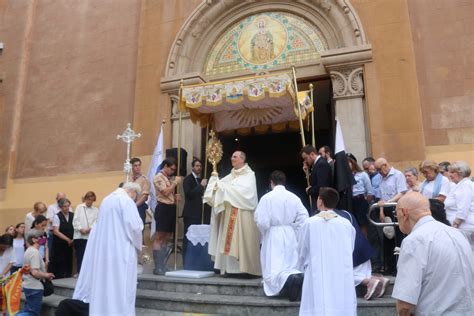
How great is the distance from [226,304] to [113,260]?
5.08 feet

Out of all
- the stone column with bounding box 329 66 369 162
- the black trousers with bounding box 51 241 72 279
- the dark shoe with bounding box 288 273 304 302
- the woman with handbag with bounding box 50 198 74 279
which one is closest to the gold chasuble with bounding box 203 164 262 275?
the dark shoe with bounding box 288 273 304 302

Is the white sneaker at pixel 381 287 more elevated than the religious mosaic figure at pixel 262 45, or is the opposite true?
the religious mosaic figure at pixel 262 45

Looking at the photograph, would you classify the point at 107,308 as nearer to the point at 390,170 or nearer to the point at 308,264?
the point at 308,264

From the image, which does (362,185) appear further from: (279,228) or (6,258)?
(6,258)

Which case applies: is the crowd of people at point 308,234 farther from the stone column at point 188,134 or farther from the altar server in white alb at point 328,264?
the stone column at point 188,134

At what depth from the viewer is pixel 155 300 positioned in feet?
18.8

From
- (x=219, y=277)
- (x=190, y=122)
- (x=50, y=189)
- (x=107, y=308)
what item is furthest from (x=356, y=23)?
(x=50, y=189)

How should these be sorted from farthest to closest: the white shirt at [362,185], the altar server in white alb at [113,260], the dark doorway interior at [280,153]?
the dark doorway interior at [280,153], the white shirt at [362,185], the altar server in white alb at [113,260]

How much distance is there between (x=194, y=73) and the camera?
384 inches

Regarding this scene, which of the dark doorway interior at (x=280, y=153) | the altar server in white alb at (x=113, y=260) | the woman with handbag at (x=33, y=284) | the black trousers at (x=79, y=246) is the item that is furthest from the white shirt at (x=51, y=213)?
the dark doorway interior at (x=280, y=153)

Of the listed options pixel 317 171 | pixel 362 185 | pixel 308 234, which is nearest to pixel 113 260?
pixel 308 234

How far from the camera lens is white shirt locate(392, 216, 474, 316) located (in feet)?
8.27

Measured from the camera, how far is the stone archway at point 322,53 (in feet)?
28.1

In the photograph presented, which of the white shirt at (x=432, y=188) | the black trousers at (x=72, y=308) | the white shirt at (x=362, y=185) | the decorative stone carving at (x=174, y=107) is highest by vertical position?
the decorative stone carving at (x=174, y=107)
